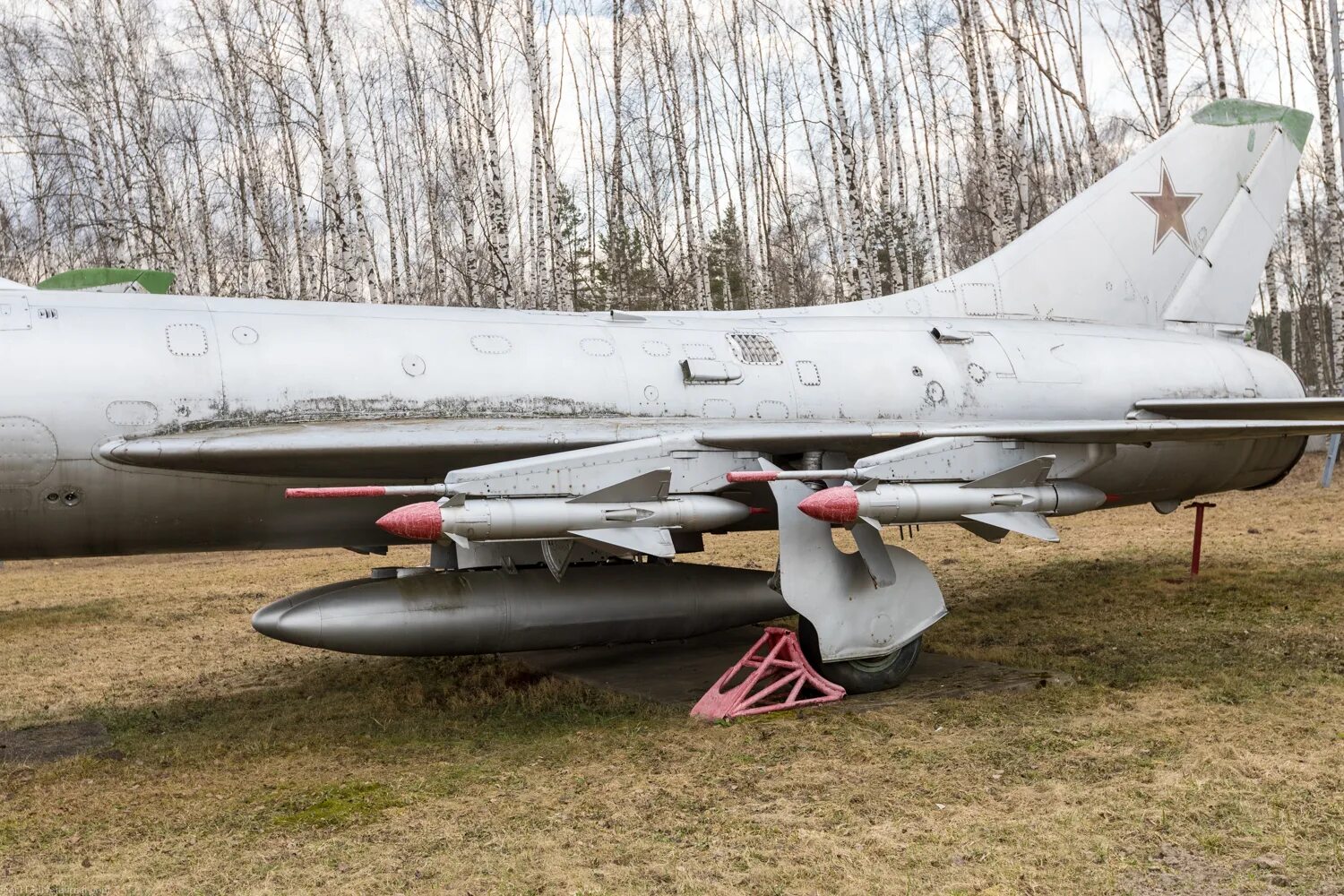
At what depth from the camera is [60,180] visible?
2781 centimetres

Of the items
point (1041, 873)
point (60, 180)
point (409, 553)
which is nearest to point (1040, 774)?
point (1041, 873)

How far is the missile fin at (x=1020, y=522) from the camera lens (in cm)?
689

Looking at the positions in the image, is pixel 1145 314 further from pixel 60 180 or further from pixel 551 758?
pixel 60 180

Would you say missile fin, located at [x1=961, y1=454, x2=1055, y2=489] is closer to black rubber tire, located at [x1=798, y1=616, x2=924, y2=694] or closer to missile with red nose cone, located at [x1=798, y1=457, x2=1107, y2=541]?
missile with red nose cone, located at [x1=798, y1=457, x2=1107, y2=541]

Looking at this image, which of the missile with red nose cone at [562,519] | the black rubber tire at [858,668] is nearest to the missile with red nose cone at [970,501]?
the missile with red nose cone at [562,519]

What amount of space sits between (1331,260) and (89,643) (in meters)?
20.8

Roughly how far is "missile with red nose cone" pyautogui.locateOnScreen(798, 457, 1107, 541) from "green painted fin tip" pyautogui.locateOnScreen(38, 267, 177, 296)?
502 centimetres

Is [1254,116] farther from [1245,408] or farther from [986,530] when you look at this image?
[986,530]

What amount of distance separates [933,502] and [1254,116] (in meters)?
6.17

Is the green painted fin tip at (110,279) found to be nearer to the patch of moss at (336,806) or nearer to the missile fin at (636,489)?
the missile fin at (636,489)

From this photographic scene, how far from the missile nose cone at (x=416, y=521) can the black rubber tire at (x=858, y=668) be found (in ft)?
8.86

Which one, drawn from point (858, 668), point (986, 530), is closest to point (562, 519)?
point (858, 668)

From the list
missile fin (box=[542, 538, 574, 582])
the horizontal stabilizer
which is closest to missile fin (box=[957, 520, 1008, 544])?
the horizontal stabilizer

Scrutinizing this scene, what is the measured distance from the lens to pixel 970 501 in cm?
680
